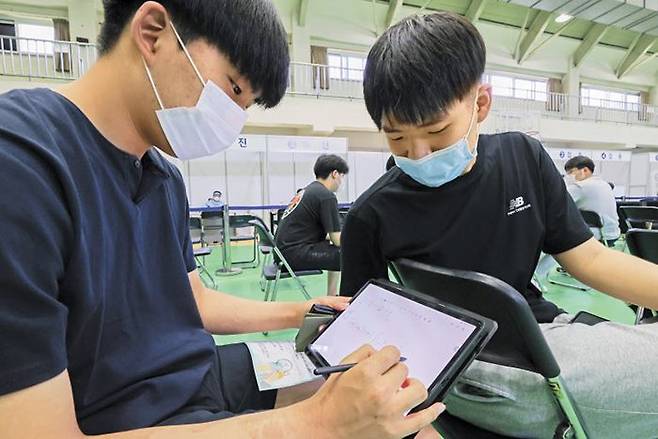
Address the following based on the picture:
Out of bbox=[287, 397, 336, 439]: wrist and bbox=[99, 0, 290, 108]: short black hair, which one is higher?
bbox=[99, 0, 290, 108]: short black hair

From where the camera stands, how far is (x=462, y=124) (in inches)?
31.8

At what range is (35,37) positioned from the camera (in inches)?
293

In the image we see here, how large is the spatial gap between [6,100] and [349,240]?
66 cm

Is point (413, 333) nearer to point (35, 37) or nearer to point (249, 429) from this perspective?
point (249, 429)

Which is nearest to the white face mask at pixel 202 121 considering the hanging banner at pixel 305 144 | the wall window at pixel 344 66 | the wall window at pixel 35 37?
the hanging banner at pixel 305 144

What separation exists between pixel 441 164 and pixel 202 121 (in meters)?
0.50

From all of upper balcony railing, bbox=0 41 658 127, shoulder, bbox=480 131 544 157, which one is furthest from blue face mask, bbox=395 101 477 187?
upper balcony railing, bbox=0 41 658 127

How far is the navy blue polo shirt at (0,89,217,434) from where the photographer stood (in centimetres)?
39

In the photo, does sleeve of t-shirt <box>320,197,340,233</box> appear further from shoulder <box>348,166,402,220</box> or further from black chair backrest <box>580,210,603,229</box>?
black chair backrest <box>580,210,603,229</box>

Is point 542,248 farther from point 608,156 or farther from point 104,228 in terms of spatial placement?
point 608,156

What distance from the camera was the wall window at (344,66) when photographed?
357 inches

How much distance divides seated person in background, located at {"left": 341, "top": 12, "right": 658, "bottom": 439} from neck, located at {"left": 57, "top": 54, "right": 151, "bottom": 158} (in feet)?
1.54

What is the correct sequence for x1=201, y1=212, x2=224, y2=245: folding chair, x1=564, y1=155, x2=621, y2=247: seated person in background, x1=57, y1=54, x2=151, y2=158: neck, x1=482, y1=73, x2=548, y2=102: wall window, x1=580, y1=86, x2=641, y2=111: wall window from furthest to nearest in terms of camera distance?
x1=580, y1=86, x2=641, y2=111: wall window, x1=482, y1=73, x2=548, y2=102: wall window, x1=201, y1=212, x2=224, y2=245: folding chair, x1=564, y1=155, x2=621, y2=247: seated person in background, x1=57, y1=54, x2=151, y2=158: neck

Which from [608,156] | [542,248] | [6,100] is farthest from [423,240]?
[608,156]
